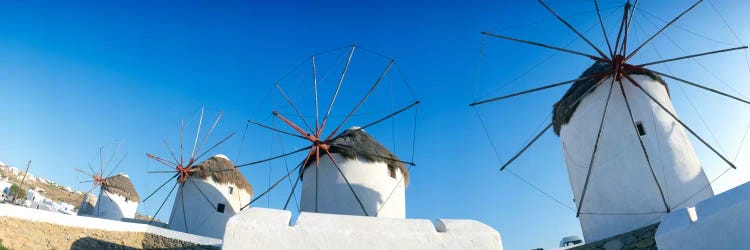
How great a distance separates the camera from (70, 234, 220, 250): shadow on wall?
459 inches

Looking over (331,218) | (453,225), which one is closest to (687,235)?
(453,225)

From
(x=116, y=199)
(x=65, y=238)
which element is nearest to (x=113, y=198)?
(x=116, y=199)

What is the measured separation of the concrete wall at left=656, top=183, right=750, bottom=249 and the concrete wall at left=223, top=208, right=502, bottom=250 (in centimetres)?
207

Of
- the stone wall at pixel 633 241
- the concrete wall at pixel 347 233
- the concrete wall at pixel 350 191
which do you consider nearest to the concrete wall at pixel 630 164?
the stone wall at pixel 633 241

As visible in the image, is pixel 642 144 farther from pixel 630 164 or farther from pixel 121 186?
pixel 121 186

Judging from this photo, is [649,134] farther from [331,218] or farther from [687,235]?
[331,218]

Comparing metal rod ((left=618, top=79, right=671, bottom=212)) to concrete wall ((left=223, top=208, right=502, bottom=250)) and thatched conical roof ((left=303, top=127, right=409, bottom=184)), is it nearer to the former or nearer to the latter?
concrete wall ((left=223, top=208, right=502, bottom=250))

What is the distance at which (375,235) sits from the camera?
495cm

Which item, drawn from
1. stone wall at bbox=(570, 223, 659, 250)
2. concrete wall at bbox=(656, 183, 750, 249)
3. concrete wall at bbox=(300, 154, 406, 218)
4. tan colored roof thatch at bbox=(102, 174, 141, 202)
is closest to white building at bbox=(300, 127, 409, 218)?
concrete wall at bbox=(300, 154, 406, 218)

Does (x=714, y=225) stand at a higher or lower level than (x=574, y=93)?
lower

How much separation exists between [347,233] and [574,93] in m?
9.00

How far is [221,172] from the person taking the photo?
1994 centimetres

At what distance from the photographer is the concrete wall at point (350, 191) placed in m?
14.0

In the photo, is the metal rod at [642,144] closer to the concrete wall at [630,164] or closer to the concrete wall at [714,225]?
the concrete wall at [630,164]
